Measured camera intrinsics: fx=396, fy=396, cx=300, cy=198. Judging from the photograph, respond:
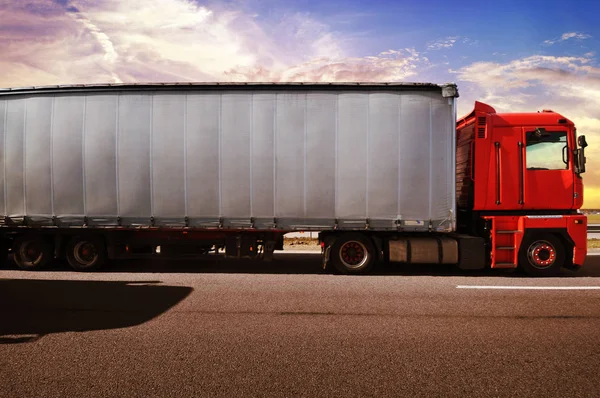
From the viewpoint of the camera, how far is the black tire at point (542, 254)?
344 inches

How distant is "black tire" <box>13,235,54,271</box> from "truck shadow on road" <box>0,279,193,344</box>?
4.28ft

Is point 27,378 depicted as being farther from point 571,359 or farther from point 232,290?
point 571,359

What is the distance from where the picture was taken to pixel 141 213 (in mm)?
9055

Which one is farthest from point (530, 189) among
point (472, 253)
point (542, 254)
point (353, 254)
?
point (353, 254)

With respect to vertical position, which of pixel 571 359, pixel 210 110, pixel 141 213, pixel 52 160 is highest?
pixel 210 110

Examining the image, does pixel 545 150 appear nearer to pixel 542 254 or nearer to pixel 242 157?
pixel 542 254

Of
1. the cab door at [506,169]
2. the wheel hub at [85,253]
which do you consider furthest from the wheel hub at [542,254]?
the wheel hub at [85,253]

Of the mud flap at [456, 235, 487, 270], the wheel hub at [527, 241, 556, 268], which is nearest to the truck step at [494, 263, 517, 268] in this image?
the mud flap at [456, 235, 487, 270]

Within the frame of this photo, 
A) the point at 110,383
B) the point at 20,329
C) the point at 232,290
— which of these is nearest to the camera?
the point at 110,383

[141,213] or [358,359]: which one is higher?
[141,213]

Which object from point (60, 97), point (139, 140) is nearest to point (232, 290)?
point (139, 140)

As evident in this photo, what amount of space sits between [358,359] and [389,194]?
5149 mm

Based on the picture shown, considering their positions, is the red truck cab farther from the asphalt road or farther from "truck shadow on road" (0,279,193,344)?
"truck shadow on road" (0,279,193,344)

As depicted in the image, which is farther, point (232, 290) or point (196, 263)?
point (196, 263)
